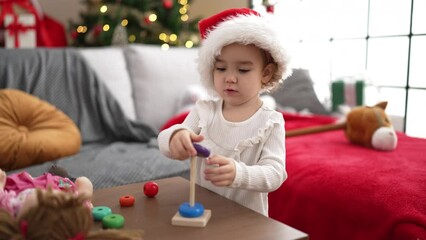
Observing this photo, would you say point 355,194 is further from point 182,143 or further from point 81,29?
point 81,29

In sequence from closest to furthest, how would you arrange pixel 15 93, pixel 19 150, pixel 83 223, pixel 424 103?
1. pixel 83 223
2. pixel 19 150
3. pixel 15 93
4. pixel 424 103

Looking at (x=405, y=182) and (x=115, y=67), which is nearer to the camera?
(x=405, y=182)

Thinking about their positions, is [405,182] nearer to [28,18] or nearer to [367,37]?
[367,37]

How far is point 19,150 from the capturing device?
4.77 feet

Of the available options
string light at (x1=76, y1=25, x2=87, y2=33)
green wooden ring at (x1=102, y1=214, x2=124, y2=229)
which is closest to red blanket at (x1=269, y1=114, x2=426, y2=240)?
green wooden ring at (x1=102, y1=214, x2=124, y2=229)

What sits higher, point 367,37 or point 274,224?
point 367,37

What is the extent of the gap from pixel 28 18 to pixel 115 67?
0.86m

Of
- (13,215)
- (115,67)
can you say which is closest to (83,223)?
(13,215)

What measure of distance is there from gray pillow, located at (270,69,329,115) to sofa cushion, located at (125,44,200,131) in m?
0.49

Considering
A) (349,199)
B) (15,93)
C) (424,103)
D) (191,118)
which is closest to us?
(191,118)

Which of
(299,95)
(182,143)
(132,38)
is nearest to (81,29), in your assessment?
(132,38)

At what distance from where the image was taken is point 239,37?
90 cm

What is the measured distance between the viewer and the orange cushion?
146cm

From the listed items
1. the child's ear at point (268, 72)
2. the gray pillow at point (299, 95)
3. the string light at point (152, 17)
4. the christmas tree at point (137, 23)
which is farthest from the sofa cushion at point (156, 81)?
the child's ear at point (268, 72)
